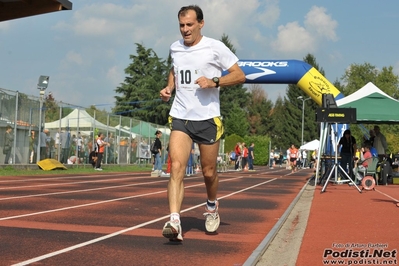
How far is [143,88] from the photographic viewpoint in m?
92.6

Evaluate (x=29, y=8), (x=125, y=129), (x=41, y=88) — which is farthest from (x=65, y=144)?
(x=29, y=8)

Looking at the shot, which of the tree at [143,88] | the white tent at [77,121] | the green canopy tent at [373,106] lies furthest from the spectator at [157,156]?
the tree at [143,88]

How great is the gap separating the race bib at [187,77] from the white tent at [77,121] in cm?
2491

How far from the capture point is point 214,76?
8023 mm

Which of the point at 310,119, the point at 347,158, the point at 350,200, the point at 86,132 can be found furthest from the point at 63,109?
the point at 310,119

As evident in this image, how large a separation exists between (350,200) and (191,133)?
341 inches

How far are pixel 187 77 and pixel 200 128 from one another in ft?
1.82

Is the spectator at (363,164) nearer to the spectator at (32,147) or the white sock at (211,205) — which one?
the spectator at (32,147)

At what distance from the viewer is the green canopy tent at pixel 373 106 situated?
23812 mm

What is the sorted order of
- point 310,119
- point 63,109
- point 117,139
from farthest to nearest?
point 310,119 → point 117,139 → point 63,109

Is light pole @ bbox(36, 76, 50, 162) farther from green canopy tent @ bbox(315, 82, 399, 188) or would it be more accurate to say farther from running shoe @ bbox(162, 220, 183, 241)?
running shoe @ bbox(162, 220, 183, 241)

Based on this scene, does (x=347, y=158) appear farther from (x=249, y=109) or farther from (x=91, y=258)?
(x=249, y=109)

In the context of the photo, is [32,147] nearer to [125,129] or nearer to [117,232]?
[125,129]

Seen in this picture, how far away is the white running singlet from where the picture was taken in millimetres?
7867
